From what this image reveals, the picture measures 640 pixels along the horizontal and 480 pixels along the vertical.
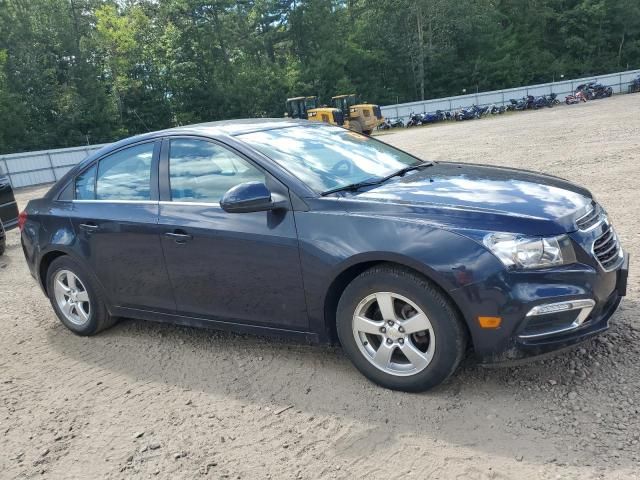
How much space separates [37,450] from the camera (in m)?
3.31

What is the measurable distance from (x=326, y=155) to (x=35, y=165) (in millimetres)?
24495

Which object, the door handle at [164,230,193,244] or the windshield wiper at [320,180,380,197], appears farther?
the door handle at [164,230,193,244]

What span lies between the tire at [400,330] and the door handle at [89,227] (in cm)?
221

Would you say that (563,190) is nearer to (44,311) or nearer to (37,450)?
(37,450)

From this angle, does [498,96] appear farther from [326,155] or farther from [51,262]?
[51,262]

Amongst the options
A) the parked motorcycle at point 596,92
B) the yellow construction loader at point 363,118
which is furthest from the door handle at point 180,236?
the parked motorcycle at point 596,92

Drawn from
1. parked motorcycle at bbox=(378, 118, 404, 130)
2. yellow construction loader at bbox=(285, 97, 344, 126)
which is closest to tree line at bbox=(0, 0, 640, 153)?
parked motorcycle at bbox=(378, 118, 404, 130)

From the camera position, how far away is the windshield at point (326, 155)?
3.77 metres

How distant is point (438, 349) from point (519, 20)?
67.2m

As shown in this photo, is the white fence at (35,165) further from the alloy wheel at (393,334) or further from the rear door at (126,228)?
the alloy wheel at (393,334)

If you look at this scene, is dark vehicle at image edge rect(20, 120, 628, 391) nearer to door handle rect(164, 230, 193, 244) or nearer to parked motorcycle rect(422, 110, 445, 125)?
door handle rect(164, 230, 193, 244)

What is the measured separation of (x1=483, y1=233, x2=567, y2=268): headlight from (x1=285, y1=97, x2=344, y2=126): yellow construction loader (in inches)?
1098

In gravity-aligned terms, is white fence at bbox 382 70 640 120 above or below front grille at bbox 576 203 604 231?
below

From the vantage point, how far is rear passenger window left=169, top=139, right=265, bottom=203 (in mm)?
3871
